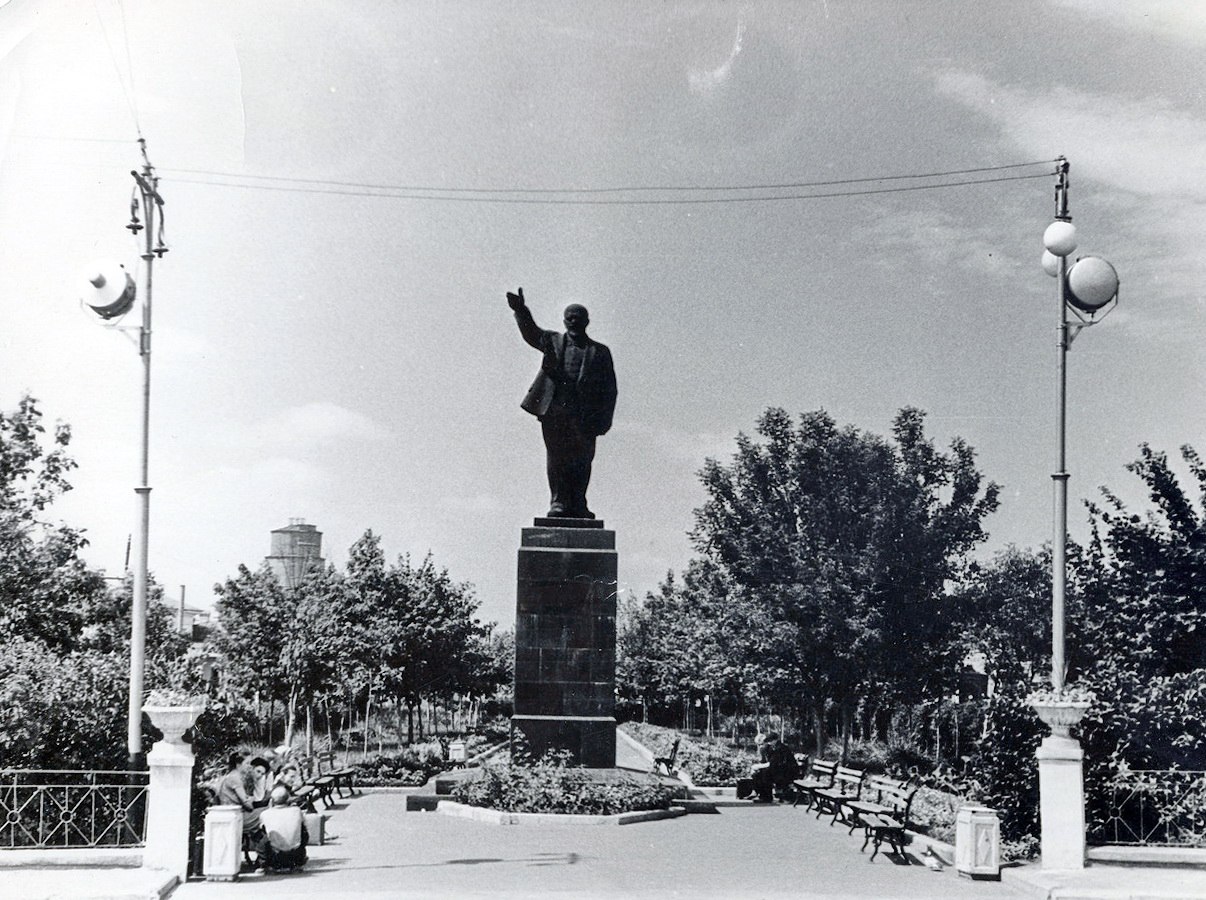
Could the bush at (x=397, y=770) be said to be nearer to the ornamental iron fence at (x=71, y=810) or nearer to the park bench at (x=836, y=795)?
the park bench at (x=836, y=795)

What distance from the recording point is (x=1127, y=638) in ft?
44.2

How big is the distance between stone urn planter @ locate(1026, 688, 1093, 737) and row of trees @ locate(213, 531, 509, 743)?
46.8 feet

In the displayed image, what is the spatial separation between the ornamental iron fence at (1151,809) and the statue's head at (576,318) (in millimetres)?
8645

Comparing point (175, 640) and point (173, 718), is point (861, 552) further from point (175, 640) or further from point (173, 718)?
point (173, 718)

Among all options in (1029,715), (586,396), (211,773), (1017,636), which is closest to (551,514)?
(586,396)

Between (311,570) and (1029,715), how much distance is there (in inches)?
664

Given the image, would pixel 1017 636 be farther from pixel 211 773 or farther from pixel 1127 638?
pixel 211 773

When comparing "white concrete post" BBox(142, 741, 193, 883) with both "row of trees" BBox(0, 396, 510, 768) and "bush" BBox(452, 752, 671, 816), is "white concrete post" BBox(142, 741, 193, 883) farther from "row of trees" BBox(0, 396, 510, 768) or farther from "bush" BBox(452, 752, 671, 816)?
"bush" BBox(452, 752, 671, 816)

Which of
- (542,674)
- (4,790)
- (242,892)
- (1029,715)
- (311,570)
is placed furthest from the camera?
(311,570)

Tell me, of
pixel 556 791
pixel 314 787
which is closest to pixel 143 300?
pixel 314 787

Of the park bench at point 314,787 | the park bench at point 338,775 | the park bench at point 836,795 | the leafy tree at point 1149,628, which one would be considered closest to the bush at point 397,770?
the park bench at point 338,775

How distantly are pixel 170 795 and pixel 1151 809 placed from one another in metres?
9.63

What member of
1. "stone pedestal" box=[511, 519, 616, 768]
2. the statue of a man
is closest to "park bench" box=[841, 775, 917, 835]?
"stone pedestal" box=[511, 519, 616, 768]

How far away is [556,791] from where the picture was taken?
47.3 feet
